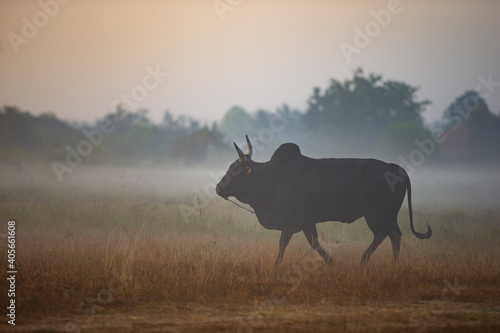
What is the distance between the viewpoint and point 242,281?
22.7 ft

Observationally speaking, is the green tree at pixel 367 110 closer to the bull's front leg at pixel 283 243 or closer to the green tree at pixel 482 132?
the green tree at pixel 482 132

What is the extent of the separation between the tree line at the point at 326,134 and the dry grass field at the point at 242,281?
21.4 meters

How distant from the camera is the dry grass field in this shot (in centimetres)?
540

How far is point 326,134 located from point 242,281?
38.9 metres

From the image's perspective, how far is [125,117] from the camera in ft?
176

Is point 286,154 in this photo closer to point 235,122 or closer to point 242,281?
point 242,281

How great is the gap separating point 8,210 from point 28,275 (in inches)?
255

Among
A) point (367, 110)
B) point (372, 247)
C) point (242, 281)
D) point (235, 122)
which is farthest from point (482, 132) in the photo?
point (235, 122)

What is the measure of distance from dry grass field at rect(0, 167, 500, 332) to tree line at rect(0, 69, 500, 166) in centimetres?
2145

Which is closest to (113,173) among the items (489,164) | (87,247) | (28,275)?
(87,247)

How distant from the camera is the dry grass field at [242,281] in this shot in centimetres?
540

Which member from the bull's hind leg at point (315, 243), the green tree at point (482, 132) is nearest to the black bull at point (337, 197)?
the bull's hind leg at point (315, 243)

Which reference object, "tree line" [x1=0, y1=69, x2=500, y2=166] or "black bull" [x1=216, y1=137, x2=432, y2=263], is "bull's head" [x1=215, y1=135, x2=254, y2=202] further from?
"tree line" [x1=0, y1=69, x2=500, y2=166]

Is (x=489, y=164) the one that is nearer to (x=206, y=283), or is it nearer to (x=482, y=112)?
(x=482, y=112)
